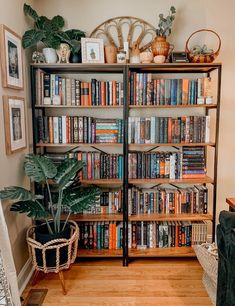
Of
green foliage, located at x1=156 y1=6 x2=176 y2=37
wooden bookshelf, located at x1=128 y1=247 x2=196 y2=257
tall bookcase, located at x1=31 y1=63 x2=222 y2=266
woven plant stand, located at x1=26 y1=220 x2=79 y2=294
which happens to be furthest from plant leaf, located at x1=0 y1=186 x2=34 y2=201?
green foliage, located at x1=156 y1=6 x2=176 y2=37

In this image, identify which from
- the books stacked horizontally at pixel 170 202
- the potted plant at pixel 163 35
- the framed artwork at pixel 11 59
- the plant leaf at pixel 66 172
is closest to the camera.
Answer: the framed artwork at pixel 11 59

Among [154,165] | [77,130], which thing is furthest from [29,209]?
[154,165]

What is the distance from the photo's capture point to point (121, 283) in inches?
91.6

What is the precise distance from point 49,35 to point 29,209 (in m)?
1.43

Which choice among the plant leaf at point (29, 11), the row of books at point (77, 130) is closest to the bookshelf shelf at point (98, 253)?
the row of books at point (77, 130)

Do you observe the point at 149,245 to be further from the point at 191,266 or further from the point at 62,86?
the point at 62,86

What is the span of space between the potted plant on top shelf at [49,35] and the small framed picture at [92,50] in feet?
0.20

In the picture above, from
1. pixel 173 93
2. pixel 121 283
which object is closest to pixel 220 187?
pixel 173 93

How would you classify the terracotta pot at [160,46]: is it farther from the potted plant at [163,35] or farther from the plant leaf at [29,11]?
the plant leaf at [29,11]

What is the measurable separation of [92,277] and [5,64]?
1.81 m

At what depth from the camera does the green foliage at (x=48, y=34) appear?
2342 mm

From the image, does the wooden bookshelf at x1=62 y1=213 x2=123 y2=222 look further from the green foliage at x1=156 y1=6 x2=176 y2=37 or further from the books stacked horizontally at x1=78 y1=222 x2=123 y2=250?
the green foliage at x1=156 y1=6 x2=176 y2=37

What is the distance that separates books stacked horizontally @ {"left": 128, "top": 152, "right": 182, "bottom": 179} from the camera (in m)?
2.62

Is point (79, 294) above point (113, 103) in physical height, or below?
below
